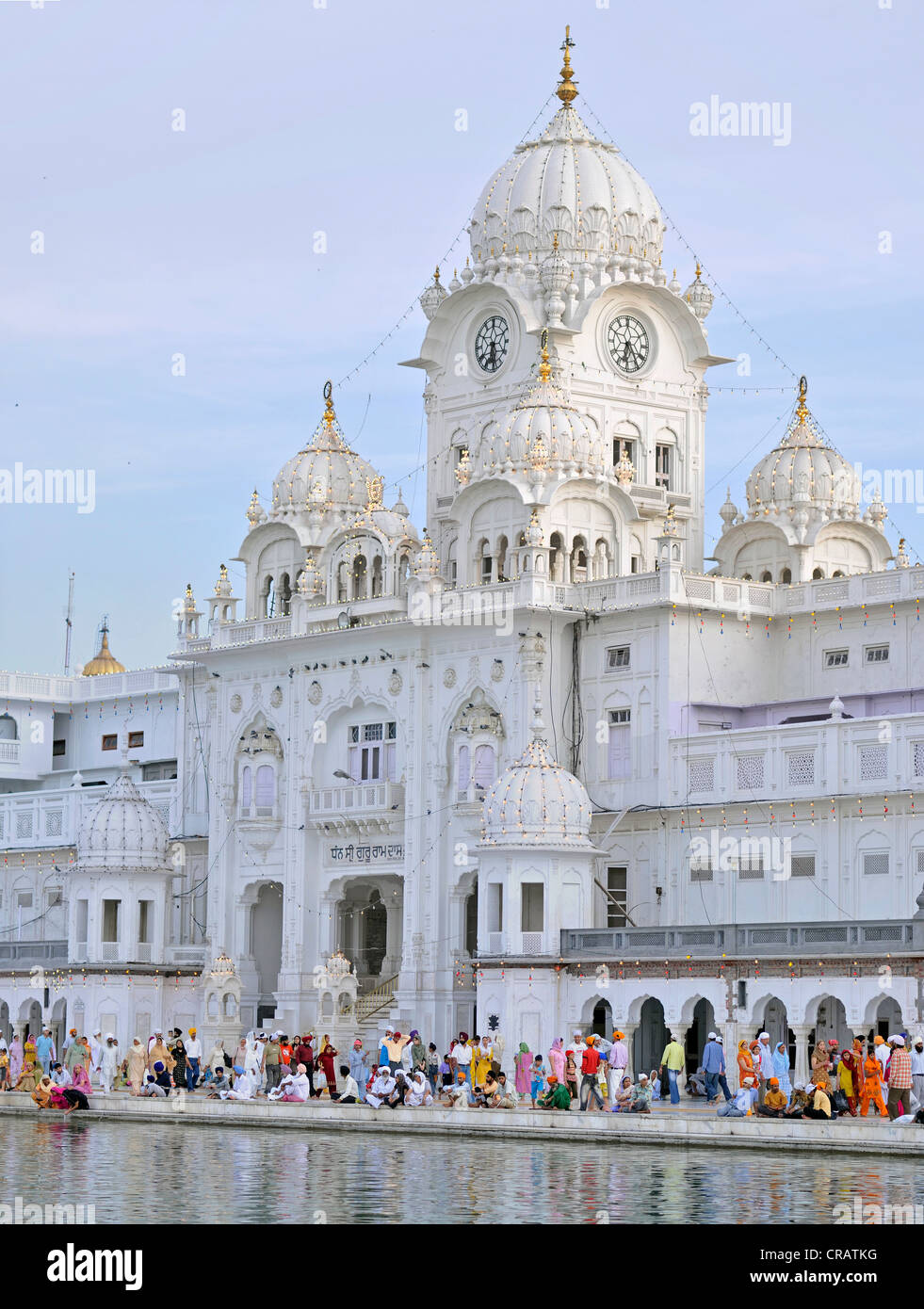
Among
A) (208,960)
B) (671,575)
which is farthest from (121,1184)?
(208,960)

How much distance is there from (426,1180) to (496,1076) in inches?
463

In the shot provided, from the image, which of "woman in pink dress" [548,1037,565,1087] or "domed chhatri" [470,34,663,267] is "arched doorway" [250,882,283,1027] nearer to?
"domed chhatri" [470,34,663,267]

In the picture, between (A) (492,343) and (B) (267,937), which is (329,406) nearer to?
(A) (492,343)

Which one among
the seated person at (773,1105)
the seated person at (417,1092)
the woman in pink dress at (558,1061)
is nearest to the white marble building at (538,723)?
the woman in pink dress at (558,1061)

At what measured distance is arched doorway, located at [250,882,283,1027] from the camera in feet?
208

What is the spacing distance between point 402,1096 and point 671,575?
668 inches

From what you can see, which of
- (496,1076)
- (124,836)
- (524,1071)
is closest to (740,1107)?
(496,1076)

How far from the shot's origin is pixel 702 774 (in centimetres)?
5469

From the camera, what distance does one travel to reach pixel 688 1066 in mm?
53156

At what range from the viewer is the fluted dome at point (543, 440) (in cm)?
5953

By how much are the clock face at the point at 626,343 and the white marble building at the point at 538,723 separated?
0.08 m

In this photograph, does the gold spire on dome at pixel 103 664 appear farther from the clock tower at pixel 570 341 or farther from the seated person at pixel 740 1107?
the seated person at pixel 740 1107
